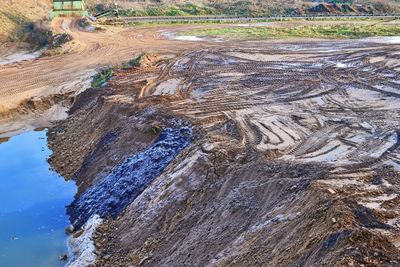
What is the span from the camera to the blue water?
14.6 m

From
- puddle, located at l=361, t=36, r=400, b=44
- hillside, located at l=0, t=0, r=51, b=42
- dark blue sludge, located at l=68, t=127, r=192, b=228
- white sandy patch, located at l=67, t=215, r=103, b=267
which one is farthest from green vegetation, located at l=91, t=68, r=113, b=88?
puddle, located at l=361, t=36, r=400, b=44

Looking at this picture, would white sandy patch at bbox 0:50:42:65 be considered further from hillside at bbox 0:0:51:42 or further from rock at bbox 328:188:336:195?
rock at bbox 328:188:336:195

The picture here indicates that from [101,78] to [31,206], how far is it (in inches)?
458

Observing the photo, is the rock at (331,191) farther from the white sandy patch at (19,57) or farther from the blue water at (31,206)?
the white sandy patch at (19,57)

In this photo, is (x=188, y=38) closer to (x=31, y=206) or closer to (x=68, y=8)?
(x=68, y=8)

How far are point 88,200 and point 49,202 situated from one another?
85.8 inches

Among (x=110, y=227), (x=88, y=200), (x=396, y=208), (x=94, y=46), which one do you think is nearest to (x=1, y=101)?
(x=94, y=46)

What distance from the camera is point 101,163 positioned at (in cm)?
1816

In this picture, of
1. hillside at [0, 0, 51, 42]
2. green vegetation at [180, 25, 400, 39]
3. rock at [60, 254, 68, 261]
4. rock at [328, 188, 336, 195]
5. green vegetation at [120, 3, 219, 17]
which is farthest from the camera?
green vegetation at [120, 3, 219, 17]

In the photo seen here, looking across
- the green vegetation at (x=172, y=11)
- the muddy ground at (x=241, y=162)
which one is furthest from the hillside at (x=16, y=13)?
the muddy ground at (x=241, y=162)

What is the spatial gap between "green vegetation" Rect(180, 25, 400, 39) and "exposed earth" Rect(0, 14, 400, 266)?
6072 mm

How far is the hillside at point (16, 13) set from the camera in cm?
4028

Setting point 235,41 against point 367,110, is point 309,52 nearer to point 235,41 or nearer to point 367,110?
point 235,41

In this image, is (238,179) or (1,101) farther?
(1,101)
